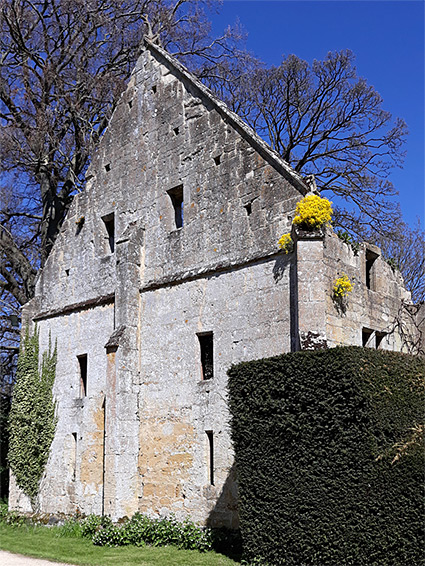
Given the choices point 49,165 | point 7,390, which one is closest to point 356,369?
point 49,165

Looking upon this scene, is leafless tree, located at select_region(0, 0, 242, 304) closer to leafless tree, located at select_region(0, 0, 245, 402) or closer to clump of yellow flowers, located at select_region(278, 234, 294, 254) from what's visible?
leafless tree, located at select_region(0, 0, 245, 402)

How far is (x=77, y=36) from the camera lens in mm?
22875

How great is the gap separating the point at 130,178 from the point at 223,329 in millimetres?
5676

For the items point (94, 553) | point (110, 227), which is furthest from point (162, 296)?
point (94, 553)

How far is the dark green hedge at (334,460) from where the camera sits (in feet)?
28.5

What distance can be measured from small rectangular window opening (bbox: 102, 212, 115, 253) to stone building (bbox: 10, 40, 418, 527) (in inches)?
2.4

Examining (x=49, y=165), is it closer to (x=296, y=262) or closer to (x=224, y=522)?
(x=296, y=262)

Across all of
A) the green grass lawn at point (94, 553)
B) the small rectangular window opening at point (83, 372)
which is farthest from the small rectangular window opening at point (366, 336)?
the small rectangular window opening at point (83, 372)

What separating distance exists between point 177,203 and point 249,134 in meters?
3.07

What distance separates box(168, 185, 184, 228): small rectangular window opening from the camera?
15903mm

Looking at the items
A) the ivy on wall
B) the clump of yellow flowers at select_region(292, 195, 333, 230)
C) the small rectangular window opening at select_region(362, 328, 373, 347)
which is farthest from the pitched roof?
the ivy on wall

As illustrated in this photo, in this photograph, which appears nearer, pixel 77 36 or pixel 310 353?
pixel 310 353

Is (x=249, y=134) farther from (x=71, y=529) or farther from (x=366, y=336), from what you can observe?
(x=71, y=529)

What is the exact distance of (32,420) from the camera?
58.9 ft
